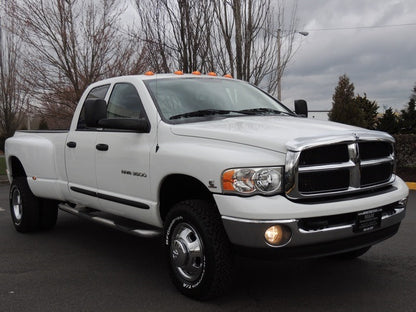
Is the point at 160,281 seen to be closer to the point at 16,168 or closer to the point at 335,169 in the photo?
the point at 335,169

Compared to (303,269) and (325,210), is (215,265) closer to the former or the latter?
(325,210)

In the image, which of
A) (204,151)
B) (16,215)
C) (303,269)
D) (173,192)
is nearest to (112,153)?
(173,192)

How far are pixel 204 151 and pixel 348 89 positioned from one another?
18331mm

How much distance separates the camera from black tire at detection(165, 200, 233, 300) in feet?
Result: 11.5

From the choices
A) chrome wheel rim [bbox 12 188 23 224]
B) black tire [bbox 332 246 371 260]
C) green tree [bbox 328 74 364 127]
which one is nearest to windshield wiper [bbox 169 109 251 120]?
black tire [bbox 332 246 371 260]

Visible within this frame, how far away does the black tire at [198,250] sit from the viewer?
3.52 meters

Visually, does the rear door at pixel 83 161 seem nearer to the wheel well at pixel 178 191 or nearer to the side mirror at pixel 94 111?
the side mirror at pixel 94 111

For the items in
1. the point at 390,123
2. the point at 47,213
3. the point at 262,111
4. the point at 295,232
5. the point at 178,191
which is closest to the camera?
the point at 295,232

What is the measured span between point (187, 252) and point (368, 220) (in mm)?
1384

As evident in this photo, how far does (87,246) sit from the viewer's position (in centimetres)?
566

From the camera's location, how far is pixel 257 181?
328 centimetres

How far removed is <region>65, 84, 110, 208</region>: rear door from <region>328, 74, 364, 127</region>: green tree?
1368 cm

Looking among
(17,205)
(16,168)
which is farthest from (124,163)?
(16,168)

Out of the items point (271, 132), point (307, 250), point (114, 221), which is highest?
point (271, 132)
